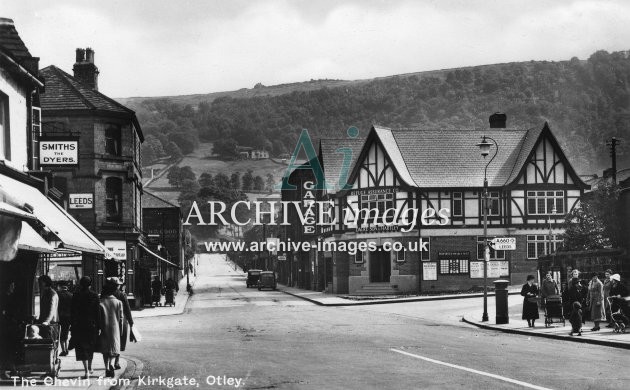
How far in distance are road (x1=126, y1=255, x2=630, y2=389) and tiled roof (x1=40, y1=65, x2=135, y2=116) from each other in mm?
15513

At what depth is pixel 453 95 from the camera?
142625 millimetres

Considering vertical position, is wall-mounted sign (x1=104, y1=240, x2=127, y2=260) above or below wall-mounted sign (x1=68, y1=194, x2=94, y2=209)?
below

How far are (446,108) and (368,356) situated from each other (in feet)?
400

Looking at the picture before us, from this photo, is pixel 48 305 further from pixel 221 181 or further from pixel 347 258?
pixel 221 181

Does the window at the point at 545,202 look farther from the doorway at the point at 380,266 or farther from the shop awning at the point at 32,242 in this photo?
the shop awning at the point at 32,242

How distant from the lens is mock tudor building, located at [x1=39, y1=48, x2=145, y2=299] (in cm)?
4169

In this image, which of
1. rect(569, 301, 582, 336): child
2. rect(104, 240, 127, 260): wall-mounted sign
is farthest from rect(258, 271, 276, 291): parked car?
rect(569, 301, 582, 336): child

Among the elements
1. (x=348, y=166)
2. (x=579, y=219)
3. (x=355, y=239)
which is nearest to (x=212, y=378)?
(x=579, y=219)

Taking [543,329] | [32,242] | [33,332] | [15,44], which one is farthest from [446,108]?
[33,332]

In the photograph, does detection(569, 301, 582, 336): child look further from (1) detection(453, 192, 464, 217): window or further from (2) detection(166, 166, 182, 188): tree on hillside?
(2) detection(166, 166, 182, 188): tree on hillside

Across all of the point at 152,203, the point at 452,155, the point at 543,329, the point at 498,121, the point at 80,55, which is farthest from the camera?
the point at 152,203

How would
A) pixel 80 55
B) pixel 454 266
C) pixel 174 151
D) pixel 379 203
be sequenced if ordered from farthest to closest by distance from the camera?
pixel 174 151
pixel 379 203
pixel 454 266
pixel 80 55

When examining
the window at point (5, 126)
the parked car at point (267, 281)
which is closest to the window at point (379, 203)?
the parked car at point (267, 281)

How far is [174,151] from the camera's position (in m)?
175
